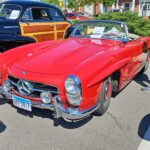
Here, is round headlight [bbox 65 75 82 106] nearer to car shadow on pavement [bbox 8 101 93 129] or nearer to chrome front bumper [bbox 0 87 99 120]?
chrome front bumper [bbox 0 87 99 120]

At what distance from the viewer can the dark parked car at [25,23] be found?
677 centimetres

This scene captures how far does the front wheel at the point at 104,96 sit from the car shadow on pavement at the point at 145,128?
0.60m

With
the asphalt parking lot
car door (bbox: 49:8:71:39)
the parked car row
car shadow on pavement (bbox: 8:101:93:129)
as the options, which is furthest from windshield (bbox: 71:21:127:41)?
car door (bbox: 49:8:71:39)

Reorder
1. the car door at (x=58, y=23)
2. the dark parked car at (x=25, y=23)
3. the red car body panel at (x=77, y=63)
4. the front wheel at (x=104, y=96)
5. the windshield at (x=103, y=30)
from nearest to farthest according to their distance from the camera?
the red car body panel at (x=77, y=63) → the front wheel at (x=104, y=96) → the windshield at (x=103, y=30) → the dark parked car at (x=25, y=23) → the car door at (x=58, y=23)

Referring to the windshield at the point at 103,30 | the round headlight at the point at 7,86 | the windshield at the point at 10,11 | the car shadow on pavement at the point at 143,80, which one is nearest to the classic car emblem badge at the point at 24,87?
the round headlight at the point at 7,86

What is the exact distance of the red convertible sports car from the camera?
11.5 ft

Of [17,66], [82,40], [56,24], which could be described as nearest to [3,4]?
[56,24]

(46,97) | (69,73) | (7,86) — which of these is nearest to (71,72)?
(69,73)

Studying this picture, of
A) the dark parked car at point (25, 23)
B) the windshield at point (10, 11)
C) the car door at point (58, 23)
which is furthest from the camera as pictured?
the car door at point (58, 23)

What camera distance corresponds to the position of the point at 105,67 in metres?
3.87

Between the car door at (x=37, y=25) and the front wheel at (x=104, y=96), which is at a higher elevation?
the car door at (x=37, y=25)

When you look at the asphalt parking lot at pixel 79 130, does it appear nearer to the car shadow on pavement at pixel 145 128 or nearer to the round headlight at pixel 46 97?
the car shadow on pavement at pixel 145 128

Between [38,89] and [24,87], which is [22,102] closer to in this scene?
[24,87]

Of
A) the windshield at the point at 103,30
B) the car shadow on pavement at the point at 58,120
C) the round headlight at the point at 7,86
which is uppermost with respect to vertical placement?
the windshield at the point at 103,30
